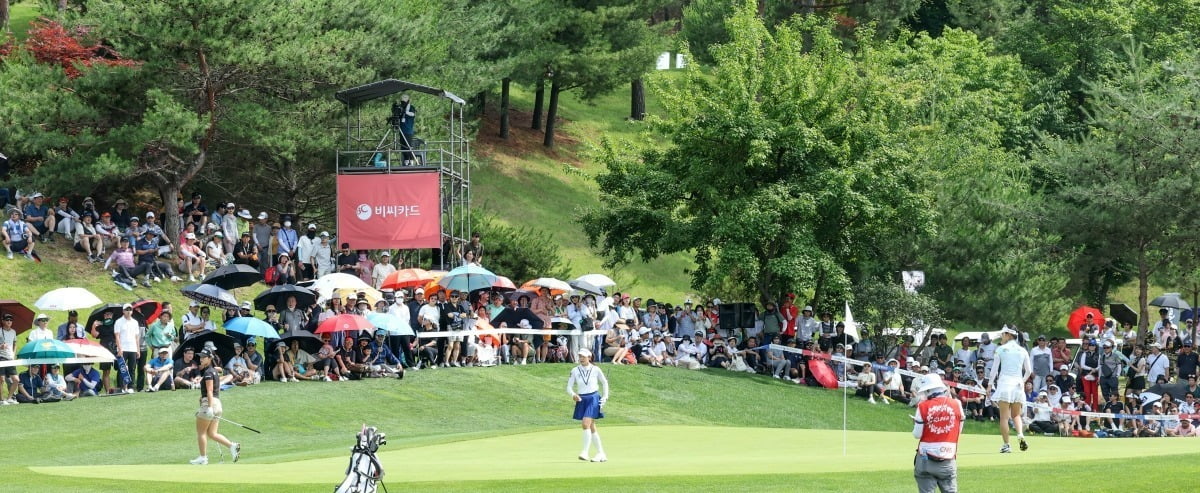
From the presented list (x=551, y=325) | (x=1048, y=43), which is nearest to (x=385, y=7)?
(x=551, y=325)

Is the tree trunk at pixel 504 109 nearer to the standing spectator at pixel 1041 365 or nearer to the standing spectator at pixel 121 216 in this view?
the standing spectator at pixel 121 216

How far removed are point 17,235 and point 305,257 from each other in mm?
6625

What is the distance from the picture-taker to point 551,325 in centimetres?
3353

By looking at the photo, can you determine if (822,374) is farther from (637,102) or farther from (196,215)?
(637,102)

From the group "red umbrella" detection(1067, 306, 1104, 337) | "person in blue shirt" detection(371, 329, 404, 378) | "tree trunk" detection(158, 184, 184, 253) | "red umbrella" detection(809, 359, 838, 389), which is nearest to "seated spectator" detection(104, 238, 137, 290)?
"tree trunk" detection(158, 184, 184, 253)

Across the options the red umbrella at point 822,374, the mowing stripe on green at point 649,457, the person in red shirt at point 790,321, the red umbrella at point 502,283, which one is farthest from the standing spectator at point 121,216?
the red umbrella at point 822,374

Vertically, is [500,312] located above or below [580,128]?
below

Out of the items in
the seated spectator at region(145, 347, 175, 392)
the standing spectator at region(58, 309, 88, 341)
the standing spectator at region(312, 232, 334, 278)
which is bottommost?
the seated spectator at region(145, 347, 175, 392)

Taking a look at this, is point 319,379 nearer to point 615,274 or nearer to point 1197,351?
point 1197,351

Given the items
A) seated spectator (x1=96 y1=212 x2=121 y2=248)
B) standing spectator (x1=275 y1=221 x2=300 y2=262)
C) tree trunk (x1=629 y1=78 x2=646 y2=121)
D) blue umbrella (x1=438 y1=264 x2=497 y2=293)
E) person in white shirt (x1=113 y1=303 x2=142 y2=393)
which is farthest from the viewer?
tree trunk (x1=629 y1=78 x2=646 y2=121)

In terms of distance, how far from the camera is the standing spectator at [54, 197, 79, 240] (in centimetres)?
3609

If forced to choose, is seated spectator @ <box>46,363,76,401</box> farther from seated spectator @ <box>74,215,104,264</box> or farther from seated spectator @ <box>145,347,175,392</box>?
seated spectator @ <box>74,215,104,264</box>

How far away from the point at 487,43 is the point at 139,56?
2012 centimetres

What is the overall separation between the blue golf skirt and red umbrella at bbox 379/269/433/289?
13.0 m
